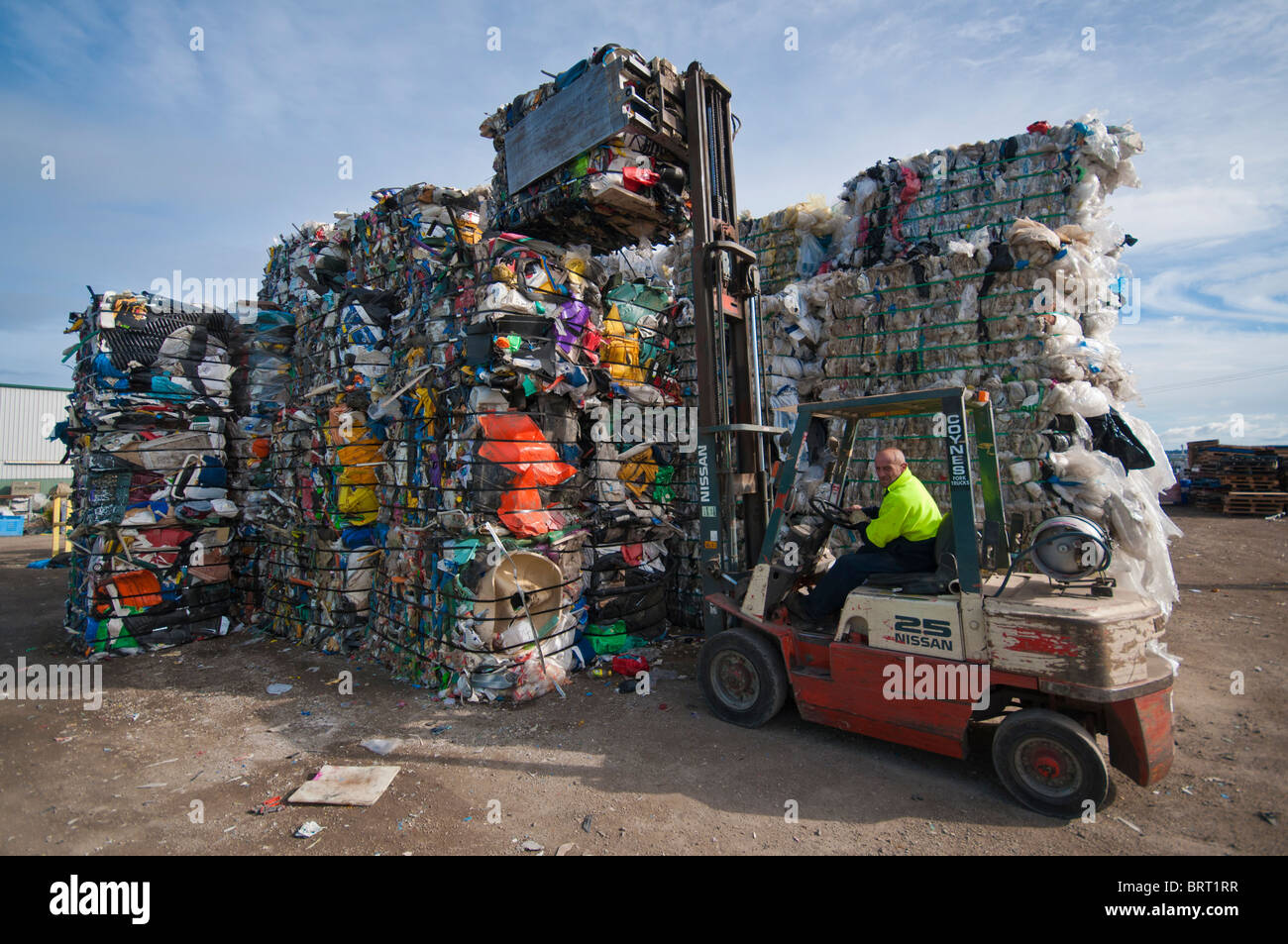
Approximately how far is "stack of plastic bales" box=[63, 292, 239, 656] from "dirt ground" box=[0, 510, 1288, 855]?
126cm

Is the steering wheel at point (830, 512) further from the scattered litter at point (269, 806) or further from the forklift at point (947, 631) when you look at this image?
the scattered litter at point (269, 806)

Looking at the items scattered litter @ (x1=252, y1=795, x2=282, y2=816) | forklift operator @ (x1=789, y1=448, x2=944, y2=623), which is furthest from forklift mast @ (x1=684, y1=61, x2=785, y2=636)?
scattered litter @ (x1=252, y1=795, x2=282, y2=816)

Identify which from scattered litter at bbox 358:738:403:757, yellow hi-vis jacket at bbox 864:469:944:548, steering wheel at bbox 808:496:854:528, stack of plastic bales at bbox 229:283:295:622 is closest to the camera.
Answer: yellow hi-vis jacket at bbox 864:469:944:548

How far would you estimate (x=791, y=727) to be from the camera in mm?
4652

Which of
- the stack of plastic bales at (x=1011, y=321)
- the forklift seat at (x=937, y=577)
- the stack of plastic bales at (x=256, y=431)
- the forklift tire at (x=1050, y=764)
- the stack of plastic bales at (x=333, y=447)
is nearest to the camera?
the forklift tire at (x=1050, y=764)

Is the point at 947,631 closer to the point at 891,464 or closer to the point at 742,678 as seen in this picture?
the point at 891,464

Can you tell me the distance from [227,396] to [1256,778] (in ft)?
33.0

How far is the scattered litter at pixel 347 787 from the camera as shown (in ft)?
12.4

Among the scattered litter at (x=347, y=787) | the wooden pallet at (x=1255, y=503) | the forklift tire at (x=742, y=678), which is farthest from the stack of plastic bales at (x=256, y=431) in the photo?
the wooden pallet at (x=1255, y=503)

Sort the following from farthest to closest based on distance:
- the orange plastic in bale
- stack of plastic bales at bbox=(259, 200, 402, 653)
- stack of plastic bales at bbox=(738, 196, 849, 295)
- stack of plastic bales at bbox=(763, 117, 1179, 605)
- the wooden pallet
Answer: the wooden pallet → stack of plastic bales at bbox=(738, 196, 849, 295) → stack of plastic bales at bbox=(259, 200, 402, 653) → stack of plastic bales at bbox=(763, 117, 1179, 605) → the orange plastic in bale

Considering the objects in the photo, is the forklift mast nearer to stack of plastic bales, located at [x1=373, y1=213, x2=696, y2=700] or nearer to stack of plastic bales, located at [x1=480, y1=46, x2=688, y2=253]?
stack of plastic bales, located at [x1=480, y1=46, x2=688, y2=253]

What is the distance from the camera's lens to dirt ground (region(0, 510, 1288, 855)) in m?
3.36

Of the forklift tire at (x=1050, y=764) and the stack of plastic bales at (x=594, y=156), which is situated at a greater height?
the stack of plastic bales at (x=594, y=156)

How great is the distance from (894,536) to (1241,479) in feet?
62.6
